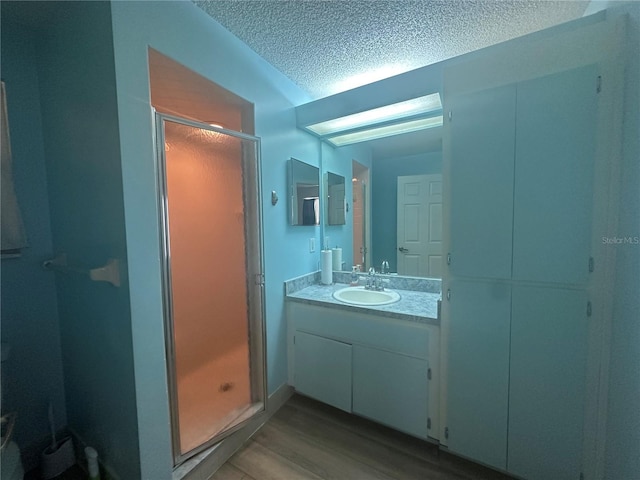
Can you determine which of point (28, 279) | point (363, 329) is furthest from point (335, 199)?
point (28, 279)

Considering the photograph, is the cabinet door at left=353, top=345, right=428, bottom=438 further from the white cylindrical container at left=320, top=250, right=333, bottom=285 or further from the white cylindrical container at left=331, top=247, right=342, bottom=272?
the white cylindrical container at left=331, top=247, right=342, bottom=272

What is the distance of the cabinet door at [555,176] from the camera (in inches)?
41.5

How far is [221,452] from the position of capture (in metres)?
1.41

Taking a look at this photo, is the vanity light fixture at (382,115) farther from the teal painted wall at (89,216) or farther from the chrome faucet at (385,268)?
the teal painted wall at (89,216)

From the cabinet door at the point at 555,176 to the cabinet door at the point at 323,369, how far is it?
1.15m

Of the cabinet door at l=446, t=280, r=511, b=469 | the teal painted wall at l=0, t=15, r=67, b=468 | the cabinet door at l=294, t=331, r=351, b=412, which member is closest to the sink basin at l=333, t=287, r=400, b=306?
the cabinet door at l=294, t=331, r=351, b=412

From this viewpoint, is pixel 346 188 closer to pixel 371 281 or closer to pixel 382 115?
pixel 382 115

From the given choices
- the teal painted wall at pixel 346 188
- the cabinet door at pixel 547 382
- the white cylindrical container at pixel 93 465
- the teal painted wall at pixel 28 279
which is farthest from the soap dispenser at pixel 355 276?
the teal painted wall at pixel 28 279

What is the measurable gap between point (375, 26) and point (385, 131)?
0.73 metres

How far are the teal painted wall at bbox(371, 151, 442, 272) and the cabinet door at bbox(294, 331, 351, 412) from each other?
786 millimetres

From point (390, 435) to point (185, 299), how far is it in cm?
184

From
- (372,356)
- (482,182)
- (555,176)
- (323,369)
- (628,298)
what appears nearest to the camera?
(628,298)

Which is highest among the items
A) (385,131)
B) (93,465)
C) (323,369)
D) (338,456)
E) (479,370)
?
(385,131)

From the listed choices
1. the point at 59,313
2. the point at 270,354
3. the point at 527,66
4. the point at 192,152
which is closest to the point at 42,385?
the point at 59,313
